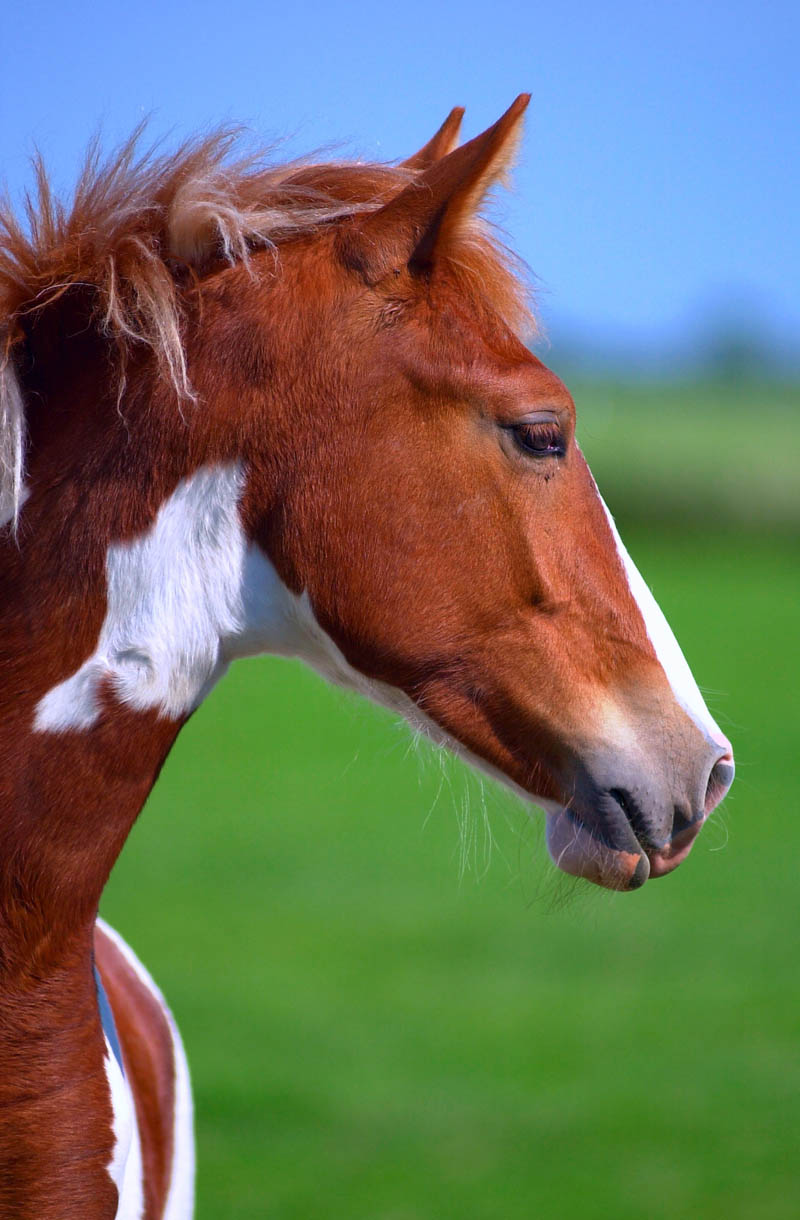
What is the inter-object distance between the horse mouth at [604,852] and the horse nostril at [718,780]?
3cm

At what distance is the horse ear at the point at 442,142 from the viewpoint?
6.61 ft

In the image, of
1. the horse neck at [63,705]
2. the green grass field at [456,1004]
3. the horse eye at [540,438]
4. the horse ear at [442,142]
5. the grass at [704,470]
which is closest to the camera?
the horse neck at [63,705]

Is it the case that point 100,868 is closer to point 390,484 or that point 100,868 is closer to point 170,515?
point 170,515

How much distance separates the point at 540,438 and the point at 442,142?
699 millimetres

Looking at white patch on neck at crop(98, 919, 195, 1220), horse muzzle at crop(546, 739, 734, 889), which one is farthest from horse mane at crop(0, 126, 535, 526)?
white patch on neck at crop(98, 919, 195, 1220)

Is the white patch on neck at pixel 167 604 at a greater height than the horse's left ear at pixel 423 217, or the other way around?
the horse's left ear at pixel 423 217

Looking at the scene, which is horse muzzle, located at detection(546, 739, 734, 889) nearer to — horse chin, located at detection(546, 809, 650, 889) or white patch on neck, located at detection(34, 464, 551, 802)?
horse chin, located at detection(546, 809, 650, 889)

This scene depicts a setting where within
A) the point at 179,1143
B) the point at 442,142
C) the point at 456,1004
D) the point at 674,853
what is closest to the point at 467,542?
the point at 674,853

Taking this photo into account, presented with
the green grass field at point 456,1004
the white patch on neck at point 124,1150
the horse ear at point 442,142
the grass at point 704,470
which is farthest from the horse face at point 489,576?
the grass at point 704,470

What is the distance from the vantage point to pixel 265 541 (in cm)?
162

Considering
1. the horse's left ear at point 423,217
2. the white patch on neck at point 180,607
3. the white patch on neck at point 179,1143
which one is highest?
the horse's left ear at point 423,217

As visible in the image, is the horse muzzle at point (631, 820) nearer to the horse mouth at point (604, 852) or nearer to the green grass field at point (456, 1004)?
the horse mouth at point (604, 852)

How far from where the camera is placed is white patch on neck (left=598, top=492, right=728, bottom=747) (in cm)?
173

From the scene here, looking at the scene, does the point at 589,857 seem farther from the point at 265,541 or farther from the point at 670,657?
the point at 265,541
